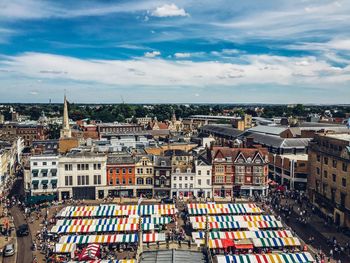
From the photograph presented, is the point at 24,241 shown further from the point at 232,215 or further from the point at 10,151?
the point at 10,151

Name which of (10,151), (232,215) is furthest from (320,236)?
(10,151)

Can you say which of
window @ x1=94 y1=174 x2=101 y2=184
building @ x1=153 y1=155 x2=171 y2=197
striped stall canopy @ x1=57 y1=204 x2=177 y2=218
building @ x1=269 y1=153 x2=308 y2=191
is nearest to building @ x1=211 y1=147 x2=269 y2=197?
building @ x1=269 y1=153 x2=308 y2=191

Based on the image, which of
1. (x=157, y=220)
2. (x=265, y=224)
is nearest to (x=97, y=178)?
(x=157, y=220)

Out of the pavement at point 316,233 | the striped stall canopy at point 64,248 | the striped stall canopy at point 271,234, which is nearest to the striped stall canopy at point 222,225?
the striped stall canopy at point 271,234

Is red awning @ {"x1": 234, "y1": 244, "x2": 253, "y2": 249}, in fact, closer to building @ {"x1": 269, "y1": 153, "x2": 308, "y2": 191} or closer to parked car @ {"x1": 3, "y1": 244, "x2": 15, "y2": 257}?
parked car @ {"x1": 3, "y1": 244, "x2": 15, "y2": 257}

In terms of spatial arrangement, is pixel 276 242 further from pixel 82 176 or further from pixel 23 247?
pixel 82 176

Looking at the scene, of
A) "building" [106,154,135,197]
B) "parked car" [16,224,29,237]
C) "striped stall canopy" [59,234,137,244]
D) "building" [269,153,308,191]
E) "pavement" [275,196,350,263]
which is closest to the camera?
"striped stall canopy" [59,234,137,244]
